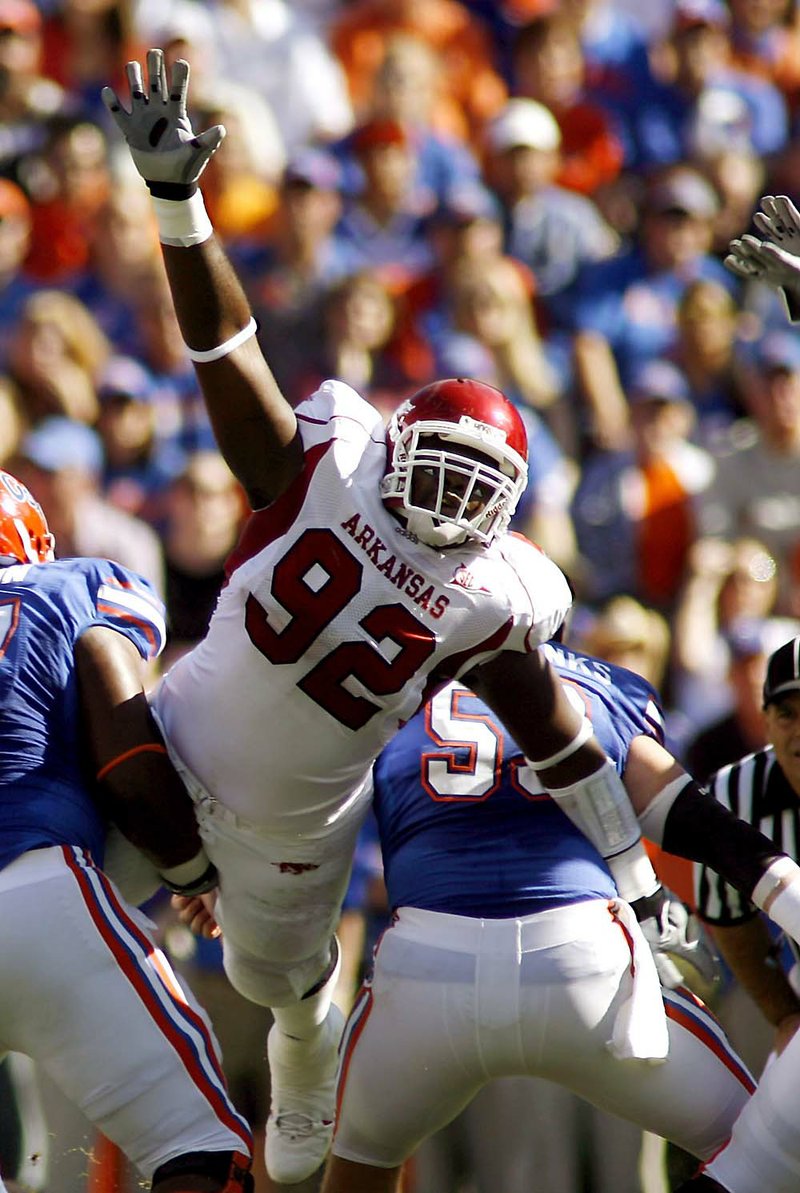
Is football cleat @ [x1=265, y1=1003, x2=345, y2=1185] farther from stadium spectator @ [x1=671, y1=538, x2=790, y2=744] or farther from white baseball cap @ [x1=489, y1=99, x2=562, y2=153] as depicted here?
white baseball cap @ [x1=489, y1=99, x2=562, y2=153]

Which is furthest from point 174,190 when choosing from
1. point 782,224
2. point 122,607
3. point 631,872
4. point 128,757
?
point 631,872

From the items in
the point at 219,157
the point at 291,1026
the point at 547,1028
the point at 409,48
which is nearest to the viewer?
the point at 547,1028

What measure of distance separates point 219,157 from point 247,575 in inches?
176

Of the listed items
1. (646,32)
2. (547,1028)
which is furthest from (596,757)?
(646,32)

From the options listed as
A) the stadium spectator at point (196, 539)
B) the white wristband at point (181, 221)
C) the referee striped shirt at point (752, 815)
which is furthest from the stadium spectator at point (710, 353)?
the white wristband at point (181, 221)

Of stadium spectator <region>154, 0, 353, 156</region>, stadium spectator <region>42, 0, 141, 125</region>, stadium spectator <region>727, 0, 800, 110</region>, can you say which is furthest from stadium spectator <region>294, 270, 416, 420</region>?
stadium spectator <region>727, 0, 800, 110</region>

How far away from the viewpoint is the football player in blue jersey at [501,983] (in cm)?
337

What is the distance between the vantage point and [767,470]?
6.85 metres

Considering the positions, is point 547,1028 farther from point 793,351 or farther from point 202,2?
point 202,2

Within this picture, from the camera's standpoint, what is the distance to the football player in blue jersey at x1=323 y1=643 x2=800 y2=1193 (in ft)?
11.1

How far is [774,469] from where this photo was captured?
685 cm

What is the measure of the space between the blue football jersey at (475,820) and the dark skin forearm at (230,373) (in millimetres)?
746

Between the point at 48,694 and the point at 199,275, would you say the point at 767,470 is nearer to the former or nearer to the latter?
the point at 48,694

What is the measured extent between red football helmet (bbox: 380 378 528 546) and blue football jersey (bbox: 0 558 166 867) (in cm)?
70
